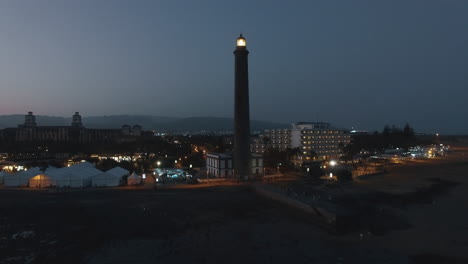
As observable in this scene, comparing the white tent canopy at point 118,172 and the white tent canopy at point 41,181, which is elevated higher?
the white tent canopy at point 118,172

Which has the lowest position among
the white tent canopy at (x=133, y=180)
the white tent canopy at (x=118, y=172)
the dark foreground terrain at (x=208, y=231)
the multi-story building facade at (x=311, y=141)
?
the dark foreground terrain at (x=208, y=231)

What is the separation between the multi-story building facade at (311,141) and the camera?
260 ft

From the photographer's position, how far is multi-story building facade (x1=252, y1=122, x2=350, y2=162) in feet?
260

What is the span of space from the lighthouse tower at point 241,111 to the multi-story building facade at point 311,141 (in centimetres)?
3121

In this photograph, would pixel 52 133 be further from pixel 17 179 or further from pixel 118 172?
pixel 118 172

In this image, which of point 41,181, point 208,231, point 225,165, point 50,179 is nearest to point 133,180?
point 50,179

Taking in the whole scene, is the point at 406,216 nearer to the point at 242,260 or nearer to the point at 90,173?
the point at 242,260

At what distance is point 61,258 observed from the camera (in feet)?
59.4

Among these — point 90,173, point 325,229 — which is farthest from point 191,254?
point 90,173

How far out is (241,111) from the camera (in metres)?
44.7

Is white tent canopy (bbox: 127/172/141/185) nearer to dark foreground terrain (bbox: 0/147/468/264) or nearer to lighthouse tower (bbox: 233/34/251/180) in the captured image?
dark foreground terrain (bbox: 0/147/468/264)

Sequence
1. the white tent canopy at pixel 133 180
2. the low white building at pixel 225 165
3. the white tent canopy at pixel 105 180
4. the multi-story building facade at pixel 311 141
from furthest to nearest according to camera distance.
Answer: the multi-story building facade at pixel 311 141 → the low white building at pixel 225 165 → the white tent canopy at pixel 133 180 → the white tent canopy at pixel 105 180

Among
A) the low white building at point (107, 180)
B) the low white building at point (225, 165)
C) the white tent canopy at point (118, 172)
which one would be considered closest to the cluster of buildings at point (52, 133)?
the white tent canopy at point (118, 172)

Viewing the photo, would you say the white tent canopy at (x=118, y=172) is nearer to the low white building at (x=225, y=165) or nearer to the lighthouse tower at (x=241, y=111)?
the low white building at (x=225, y=165)
